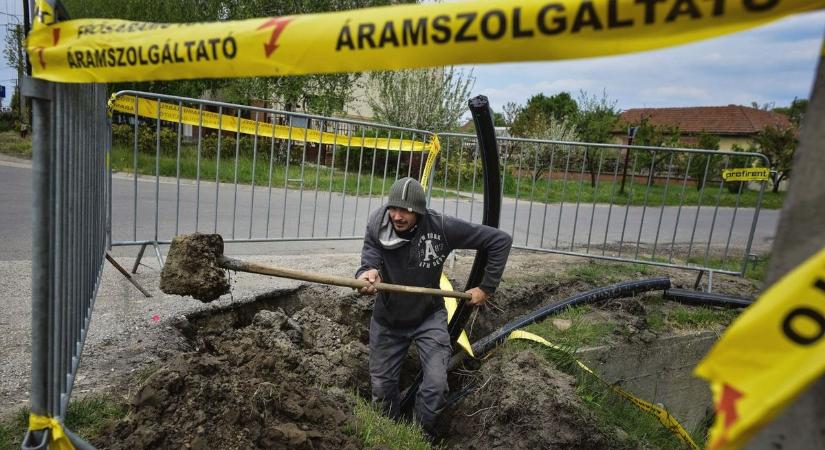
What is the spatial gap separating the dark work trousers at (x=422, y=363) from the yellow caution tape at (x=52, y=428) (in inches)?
83.3

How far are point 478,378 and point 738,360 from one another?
2.99 metres

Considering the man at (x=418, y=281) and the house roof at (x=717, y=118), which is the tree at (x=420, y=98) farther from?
the house roof at (x=717, y=118)

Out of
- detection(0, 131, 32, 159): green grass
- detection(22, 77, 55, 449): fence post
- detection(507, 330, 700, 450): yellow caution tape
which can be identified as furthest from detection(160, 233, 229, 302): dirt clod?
detection(0, 131, 32, 159): green grass

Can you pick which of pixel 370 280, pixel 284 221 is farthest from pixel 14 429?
pixel 284 221

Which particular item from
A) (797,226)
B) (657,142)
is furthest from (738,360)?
(657,142)

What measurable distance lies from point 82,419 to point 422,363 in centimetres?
209

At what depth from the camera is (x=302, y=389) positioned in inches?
114

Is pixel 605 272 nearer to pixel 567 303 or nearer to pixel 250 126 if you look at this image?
pixel 567 303

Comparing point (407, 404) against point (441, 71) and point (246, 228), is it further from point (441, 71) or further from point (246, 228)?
point (441, 71)

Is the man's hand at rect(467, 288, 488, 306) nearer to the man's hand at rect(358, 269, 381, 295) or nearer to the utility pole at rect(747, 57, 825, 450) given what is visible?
the man's hand at rect(358, 269, 381, 295)

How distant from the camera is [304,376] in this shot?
11.0 ft

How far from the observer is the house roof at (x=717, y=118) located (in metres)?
39.7

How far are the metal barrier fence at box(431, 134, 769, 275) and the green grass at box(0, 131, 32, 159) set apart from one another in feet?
40.2

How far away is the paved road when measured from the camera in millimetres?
5852
